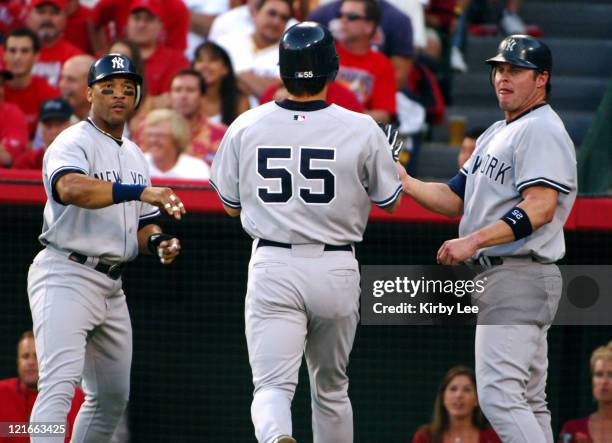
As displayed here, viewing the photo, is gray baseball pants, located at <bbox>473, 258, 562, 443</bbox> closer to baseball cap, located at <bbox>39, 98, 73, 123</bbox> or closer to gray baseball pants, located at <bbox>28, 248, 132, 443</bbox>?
gray baseball pants, located at <bbox>28, 248, 132, 443</bbox>

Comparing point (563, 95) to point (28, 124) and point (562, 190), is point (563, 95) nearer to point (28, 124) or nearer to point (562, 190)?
point (28, 124)

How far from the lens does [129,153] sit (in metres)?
5.64

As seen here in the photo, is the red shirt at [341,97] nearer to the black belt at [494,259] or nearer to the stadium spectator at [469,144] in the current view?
the stadium spectator at [469,144]

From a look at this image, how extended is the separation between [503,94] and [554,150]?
0.36 m

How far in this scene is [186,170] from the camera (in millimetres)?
7633

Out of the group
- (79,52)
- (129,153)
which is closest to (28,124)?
(79,52)

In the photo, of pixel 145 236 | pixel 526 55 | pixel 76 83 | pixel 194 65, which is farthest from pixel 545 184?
pixel 76 83

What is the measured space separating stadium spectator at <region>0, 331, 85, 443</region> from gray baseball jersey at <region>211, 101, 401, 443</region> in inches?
73.7

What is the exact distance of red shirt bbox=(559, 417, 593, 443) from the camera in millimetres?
6586

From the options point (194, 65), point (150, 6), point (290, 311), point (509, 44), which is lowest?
point (290, 311)

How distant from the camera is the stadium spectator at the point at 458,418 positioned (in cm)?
663

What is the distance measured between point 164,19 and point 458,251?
15.7ft

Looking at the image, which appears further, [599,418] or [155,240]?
[599,418]

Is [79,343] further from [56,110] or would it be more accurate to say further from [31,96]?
[31,96]
